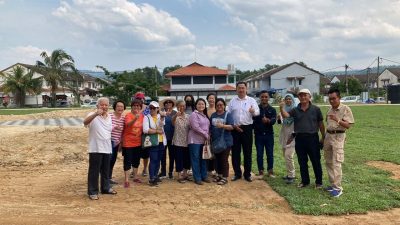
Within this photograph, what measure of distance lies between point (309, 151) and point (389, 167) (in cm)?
307

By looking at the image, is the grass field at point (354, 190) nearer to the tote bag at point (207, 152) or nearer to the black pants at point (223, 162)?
the black pants at point (223, 162)

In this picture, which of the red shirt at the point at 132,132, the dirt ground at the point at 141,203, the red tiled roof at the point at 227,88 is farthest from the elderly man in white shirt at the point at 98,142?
the red tiled roof at the point at 227,88

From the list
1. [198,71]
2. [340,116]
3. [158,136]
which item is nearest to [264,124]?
[340,116]

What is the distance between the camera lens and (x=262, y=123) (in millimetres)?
7637

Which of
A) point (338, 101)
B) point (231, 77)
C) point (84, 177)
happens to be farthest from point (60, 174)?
point (231, 77)

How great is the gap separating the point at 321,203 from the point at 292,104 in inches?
77.0

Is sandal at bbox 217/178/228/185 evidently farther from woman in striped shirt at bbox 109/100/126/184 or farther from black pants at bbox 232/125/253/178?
woman in striped shirt at bbox 109/100/126/184

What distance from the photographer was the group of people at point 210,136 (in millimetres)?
6625

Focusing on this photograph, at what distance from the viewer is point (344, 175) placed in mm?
7996

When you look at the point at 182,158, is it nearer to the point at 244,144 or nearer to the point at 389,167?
the point at 244,144

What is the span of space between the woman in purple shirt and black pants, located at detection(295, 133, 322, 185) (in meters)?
1.60

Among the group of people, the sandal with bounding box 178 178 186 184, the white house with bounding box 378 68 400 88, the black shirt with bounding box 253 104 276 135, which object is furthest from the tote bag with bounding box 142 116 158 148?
the white house with bounding box 378 68 400 88

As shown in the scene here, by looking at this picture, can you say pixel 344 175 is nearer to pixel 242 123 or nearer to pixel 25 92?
pixel 242 123

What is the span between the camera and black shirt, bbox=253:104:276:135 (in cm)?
760
